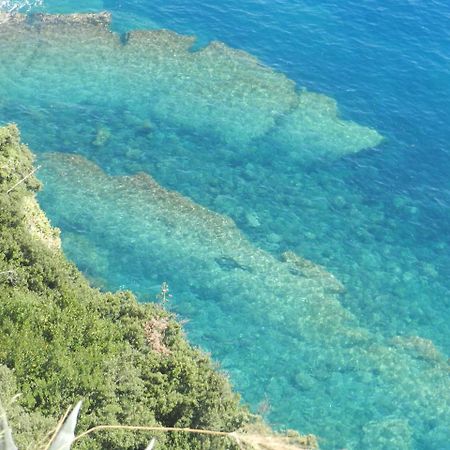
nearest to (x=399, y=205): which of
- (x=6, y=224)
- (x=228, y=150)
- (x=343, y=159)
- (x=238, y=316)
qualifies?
(x=343, y=159)

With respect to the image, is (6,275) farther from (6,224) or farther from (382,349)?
(382,349)

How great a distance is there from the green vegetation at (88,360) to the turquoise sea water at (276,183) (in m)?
6.21

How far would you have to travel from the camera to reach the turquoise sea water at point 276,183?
28.5 m

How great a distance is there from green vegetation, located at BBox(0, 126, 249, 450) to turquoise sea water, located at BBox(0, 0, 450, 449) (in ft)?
20.4

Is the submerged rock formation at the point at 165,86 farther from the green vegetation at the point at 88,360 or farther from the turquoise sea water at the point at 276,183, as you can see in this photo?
the green vegetation at the point at 88,360

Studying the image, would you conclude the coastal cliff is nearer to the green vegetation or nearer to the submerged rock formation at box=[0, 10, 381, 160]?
the green vegetation

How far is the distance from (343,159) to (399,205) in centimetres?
493

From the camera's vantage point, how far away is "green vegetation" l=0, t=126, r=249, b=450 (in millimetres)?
17547

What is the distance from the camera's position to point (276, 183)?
38.2 meters

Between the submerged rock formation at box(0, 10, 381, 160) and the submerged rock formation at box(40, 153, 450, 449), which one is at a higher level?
the submerged rock formation at box(0, 10, 381, 160)

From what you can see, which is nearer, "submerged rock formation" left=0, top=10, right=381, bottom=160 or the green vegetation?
the green vegetation

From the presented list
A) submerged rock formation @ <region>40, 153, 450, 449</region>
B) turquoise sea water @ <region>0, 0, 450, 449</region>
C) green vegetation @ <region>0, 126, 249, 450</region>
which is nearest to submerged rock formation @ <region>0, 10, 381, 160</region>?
turquoise sea water @ <region>0, 0, 450, 449</region>

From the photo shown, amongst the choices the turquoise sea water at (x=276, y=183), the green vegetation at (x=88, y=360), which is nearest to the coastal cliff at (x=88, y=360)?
the green vegetation at (x=88, y=360)

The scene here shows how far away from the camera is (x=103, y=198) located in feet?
114
